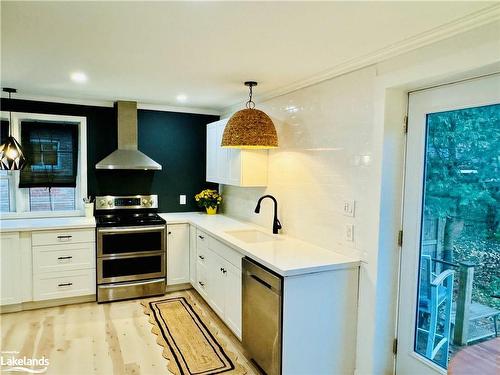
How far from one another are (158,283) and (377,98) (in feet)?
10.5

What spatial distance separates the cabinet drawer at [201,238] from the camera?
12.0ft

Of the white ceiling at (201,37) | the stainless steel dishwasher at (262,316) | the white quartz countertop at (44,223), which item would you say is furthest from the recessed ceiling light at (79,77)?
the stainless steel dishwasher at (262,316)

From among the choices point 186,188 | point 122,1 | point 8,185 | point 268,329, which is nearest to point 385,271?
point 268,329

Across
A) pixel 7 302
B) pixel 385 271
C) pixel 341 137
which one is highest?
pixel 341 137

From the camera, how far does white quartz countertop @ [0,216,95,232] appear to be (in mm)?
3482

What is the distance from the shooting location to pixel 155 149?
461 centimetres

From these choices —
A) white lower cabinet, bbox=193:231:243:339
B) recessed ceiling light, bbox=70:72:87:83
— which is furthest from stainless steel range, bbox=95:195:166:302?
recessed ceiling light, bbox=70:72:87:83

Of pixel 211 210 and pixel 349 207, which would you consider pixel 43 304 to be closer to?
pixel 211 210

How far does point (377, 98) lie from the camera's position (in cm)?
229

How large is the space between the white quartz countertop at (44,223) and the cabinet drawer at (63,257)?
8.6 inches

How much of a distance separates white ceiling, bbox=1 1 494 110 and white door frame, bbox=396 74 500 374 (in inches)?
17.6

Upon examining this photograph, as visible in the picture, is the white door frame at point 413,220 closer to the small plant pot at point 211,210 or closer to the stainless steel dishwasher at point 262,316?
the stainless steel dishwasher at point 262,316

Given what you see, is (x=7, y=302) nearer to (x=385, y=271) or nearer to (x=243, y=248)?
(x=243, y=248)

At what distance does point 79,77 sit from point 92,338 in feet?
7.84
